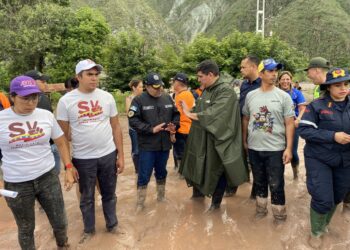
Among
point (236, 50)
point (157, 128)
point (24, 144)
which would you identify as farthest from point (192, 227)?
point (236, 50)

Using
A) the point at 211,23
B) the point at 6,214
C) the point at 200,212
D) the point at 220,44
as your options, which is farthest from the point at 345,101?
the point at 211,23

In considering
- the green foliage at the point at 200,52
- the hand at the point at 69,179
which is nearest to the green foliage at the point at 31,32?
the green foliage at the point at 200,52

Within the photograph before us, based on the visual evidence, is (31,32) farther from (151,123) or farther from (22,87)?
(22,87)

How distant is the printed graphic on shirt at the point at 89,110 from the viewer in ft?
11.9

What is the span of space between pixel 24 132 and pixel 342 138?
304 cm

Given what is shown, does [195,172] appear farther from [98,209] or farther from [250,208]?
[98,209]

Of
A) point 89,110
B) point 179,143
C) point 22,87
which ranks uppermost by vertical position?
point 22,87

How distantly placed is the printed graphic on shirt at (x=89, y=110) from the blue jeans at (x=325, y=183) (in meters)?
2.39

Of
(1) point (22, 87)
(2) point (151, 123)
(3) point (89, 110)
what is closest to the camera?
(1) point (22, 87)

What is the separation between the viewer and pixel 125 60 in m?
17.5

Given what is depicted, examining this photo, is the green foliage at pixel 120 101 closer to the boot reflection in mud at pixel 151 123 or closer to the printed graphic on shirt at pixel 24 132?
the boot reflection in mud at pixel 151 123

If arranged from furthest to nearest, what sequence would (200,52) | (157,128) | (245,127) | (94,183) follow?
(200,52) < (157,128) < (245,127) < (94,183)

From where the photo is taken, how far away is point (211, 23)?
3809 inches

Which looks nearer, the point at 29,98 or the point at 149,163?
the point at 29,98
